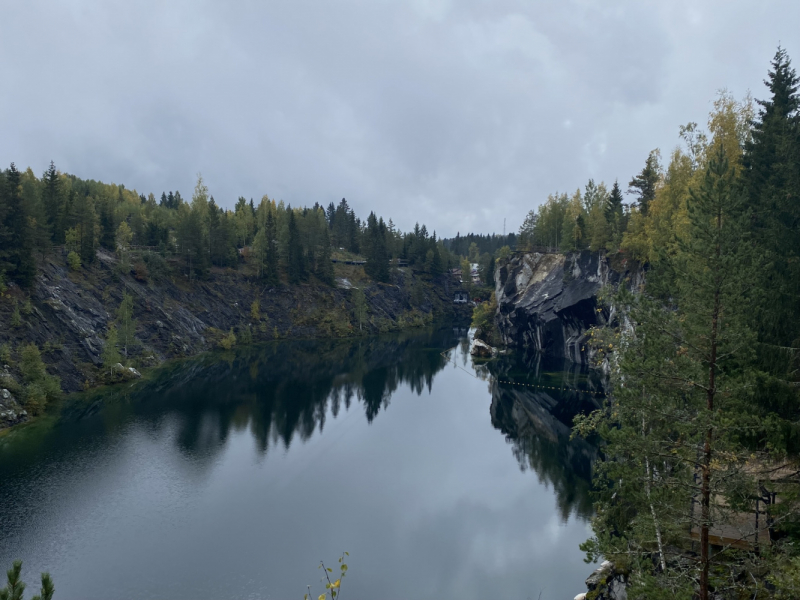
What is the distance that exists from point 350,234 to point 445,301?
1495 inches

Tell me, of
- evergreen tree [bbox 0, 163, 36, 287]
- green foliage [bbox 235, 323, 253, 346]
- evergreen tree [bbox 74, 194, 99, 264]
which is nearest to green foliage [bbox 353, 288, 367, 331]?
green foliage [bbox 235, 323, 253, 346]

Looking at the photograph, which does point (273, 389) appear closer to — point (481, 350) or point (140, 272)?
point (140, 272)

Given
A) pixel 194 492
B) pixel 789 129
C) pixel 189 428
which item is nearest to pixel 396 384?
pixel 189 428

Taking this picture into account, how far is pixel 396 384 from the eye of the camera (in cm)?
7031

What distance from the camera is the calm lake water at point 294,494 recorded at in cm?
2433

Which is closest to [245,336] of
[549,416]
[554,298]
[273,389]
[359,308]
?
[359,308]

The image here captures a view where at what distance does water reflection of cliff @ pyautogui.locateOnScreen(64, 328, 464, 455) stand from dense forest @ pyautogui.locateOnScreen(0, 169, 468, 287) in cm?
2209

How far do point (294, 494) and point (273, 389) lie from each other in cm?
3162

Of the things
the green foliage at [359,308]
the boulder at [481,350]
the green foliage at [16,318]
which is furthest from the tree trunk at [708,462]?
the green foliage at [359,308]

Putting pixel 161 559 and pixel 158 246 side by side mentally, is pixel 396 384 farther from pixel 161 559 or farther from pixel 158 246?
pixel 158 246

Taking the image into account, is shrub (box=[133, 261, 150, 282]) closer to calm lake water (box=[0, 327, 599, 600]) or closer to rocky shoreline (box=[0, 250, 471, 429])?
rocky shoreline (box=[0, 250, 471, 429])

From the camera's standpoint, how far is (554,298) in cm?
8069

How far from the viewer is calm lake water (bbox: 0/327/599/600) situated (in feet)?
79.8

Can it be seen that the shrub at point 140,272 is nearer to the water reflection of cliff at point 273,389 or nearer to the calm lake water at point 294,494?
the water reflection of cliff at point 273,389
